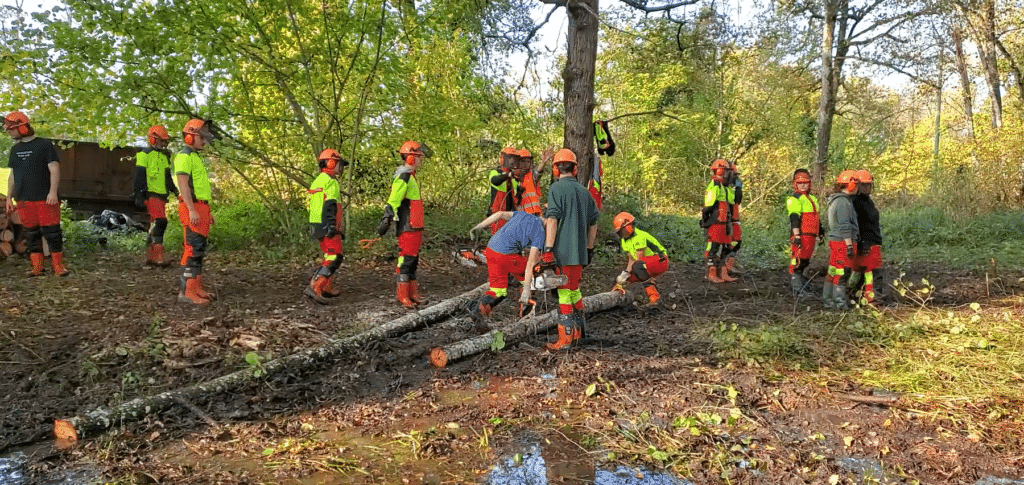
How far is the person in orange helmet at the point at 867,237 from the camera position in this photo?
698 cm

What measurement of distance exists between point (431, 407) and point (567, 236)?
1.95m

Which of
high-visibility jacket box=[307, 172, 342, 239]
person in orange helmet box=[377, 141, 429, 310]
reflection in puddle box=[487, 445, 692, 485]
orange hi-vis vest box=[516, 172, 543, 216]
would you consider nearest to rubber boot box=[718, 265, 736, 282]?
orange hi-vis vest box=[516, 172, 543, 216]

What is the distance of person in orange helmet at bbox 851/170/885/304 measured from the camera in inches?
275

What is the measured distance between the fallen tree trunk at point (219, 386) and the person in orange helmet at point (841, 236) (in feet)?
Result: 14.7

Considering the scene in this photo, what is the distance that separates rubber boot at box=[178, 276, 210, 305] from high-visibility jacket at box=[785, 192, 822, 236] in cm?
702

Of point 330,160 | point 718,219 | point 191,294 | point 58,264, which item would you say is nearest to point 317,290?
point 191,294

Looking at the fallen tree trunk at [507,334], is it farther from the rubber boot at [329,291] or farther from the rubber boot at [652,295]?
the rubber boot at [329,291]

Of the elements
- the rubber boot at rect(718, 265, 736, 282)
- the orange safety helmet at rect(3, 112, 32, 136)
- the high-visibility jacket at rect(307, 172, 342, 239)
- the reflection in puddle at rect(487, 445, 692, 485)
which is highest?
the orange safety helmet at rect(3, 112, 32, 136)

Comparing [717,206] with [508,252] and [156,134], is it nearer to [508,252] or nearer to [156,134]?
[508,252]

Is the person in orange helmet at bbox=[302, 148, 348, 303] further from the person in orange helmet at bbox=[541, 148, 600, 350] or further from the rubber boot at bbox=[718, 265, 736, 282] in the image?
the rubber boot at bbox=[718, 265, 736, 282]

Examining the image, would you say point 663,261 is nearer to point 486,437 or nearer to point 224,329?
point 486,437

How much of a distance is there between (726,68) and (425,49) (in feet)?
46.1

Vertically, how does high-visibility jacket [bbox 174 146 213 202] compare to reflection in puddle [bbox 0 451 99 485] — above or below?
above

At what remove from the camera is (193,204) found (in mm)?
6250
